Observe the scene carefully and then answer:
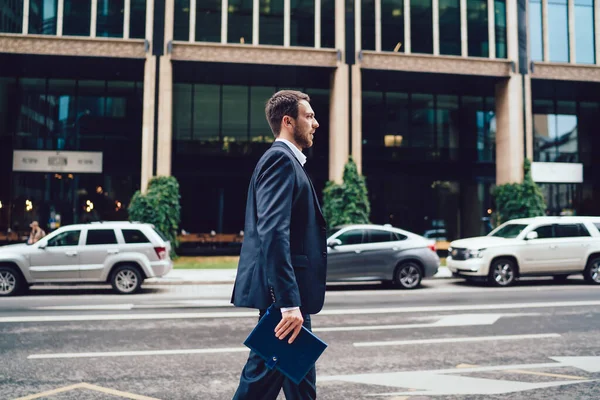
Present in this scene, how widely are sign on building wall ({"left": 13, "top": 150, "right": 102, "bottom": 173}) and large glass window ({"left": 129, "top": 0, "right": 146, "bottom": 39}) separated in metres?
5.45

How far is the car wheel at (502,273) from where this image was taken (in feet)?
44.0

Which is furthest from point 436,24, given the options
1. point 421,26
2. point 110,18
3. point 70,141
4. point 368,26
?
point 70,141

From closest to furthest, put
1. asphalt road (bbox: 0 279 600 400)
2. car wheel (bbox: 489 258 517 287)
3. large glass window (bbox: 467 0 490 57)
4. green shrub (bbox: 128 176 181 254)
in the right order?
asphalt road (bbox: 0 279 600 400) → car wheel (bbox: 489 258 517 287) → green shrub (bbox: 128 176 181 254) → large glass window (bbox: 467 0 490 57)

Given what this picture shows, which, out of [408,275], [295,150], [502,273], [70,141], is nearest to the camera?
[295,150]

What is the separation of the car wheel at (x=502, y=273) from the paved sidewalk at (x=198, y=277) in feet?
7.22

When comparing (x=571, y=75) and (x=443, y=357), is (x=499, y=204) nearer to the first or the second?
(x=571, y=75)

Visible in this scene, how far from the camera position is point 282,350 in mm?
2535

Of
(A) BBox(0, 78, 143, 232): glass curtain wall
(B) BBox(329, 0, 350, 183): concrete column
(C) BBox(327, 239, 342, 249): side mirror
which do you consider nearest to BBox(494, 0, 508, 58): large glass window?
(B) BBox(329, 0, 350, 183): concrete column

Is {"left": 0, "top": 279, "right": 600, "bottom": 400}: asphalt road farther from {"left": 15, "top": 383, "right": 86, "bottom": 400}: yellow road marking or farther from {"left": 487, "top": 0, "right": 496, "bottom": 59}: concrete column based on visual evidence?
{"left": 487, "top": 0, "right": 496, "bottom": 59}: concrete column

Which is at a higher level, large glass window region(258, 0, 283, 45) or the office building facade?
large glass window region(258, 0, 283, 45)

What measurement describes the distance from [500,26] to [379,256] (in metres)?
15.7

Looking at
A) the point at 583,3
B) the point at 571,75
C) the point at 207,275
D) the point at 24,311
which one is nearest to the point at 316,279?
the point at 24,311

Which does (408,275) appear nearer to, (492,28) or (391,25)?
(391,25)

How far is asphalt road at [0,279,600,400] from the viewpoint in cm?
458
